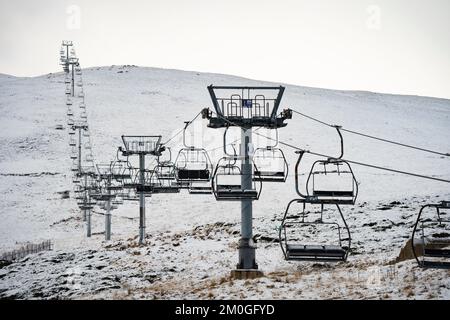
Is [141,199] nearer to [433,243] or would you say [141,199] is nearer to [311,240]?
[311,240]

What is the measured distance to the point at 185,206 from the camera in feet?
129

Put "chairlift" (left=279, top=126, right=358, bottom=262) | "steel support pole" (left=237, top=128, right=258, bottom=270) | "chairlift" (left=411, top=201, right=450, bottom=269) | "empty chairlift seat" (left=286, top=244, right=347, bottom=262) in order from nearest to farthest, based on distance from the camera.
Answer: "chairlift" (left=411, top=201, right=450, bottom=269)
"chairlift" (left=279, top=126, right=358, bottom=262)
"empty chairlift seat" (left=286, top=244, right=347, bottom=262)
"steel support pole" (left=237, top=128, right=258, bottom=270)

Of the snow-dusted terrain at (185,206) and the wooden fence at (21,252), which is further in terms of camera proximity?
the wooden fence at (21,252)

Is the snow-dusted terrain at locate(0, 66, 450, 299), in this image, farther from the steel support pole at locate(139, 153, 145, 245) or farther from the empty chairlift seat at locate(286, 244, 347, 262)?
the empty chairlift seat at locate(286, 244, 347, 262)

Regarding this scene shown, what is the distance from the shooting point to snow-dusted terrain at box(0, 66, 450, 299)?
1248cm

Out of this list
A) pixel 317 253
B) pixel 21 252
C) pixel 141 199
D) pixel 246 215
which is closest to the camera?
pixel 317 253

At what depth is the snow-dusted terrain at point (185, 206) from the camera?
1248 centimetres

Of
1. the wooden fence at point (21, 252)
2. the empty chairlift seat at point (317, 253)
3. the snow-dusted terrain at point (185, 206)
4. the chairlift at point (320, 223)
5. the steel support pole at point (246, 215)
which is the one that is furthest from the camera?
the wooden fence at point (21, 252)

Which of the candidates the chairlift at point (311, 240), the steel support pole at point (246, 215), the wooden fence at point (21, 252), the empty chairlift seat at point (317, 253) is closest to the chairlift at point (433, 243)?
the empty chairlift seat at point (317, 253)

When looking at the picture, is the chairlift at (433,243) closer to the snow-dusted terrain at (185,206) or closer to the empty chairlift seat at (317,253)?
the snow-dusted terrain at (185,206)

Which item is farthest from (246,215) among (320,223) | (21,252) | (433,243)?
(21,252)

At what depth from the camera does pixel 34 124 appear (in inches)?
2365

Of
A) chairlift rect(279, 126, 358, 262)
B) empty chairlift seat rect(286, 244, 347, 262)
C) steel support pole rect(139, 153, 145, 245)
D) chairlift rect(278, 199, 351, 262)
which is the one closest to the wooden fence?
steel support pole rect(139, 153, 145, 245)
